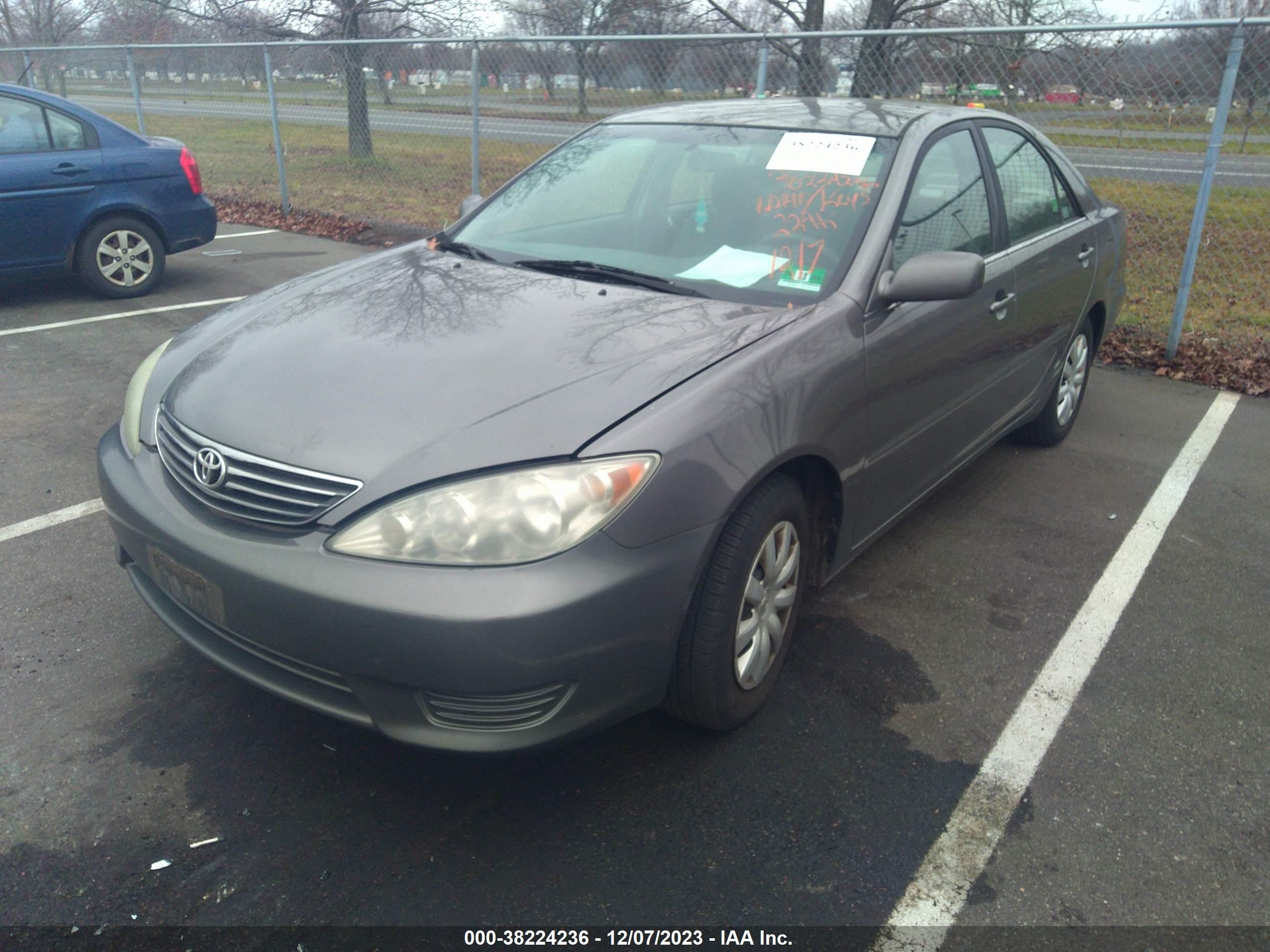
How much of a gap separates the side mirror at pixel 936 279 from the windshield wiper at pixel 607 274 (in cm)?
59

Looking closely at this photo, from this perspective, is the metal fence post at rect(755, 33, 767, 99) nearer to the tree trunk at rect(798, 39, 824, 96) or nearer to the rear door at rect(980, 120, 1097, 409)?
the tree trunk at rect(798, 39, 824, 96)

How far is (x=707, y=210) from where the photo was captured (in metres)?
3.41

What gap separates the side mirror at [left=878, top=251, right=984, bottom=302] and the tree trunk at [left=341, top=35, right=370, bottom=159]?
9.41 metres

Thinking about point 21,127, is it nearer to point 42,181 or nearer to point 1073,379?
point 42,181

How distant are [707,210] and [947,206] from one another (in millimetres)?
900

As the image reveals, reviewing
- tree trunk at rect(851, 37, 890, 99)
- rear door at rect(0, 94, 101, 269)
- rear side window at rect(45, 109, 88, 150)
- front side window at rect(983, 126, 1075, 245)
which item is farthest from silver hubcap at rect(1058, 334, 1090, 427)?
rear side window at rect(45, 109, 88, 150)

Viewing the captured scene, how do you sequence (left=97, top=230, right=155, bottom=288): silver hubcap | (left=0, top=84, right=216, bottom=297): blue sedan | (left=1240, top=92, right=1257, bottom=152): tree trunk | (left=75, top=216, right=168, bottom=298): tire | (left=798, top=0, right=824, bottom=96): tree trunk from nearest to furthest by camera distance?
(left=1240, top=92, right=1257, bottom=152): tree trunk, (left=0, top=84, right=216, bottom=297): blue sedan, (left=75, top=216, right=168, bottom=298): tire, (left=97, top=230, right=155, bottom=288): silver hubcap, (left=798, top=0, right=824, bottom=96): tree trunk

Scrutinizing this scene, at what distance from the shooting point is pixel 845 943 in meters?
2.11

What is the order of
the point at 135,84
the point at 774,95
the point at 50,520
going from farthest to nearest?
1. the point at 135,84
2. the point at 774,95
3. the point at 50,520

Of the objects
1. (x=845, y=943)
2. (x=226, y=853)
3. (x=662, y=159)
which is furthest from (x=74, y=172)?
(x=845, y=943)

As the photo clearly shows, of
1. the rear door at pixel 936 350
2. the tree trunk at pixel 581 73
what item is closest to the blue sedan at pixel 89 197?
the tree trunk at pixel 581 73

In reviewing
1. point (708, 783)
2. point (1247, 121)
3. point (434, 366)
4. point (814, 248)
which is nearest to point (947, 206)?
point (814, 248)

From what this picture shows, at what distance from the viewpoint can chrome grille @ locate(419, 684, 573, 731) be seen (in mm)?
2152

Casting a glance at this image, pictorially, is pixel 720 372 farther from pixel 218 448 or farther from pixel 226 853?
pixel 226 853
